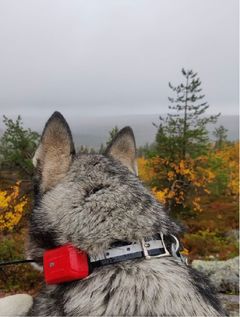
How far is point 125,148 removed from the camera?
126 inches

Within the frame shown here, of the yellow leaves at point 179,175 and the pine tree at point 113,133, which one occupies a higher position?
the pine tree at point 113,133

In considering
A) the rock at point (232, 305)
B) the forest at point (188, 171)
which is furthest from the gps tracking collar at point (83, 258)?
the forest at point (188, 171)

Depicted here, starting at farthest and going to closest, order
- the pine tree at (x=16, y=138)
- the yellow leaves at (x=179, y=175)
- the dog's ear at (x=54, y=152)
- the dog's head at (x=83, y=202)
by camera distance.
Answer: the yellow leaves at (x=179, y=175) → the pine tree at (x=16, y=138) → the dog's ear at (x=54, y=152) → the dog's head at (x=83, y=202)

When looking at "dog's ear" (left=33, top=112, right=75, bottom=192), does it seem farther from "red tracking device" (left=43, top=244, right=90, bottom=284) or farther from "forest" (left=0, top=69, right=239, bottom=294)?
"forest" (left=0, top=69, right=239, bottom=294)

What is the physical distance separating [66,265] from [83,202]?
17.1 inches

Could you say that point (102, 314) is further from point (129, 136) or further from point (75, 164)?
point (129, 136)

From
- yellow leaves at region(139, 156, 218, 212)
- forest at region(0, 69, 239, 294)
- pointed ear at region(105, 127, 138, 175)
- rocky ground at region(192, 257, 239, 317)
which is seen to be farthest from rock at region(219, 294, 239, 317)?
yellow leaves at region(139, 156, 218, 212)

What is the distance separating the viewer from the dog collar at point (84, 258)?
2.27 meters

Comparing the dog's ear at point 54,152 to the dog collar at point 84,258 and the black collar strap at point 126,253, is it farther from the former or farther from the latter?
the black collar strap at point 126,253

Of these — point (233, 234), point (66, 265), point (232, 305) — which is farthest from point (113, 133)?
point (66, 265)

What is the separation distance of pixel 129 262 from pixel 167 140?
26.5 meters

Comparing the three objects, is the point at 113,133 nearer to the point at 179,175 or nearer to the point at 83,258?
the point at 83,258

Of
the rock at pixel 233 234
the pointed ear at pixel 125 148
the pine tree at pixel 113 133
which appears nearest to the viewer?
the pointed ear at pixel 125 148

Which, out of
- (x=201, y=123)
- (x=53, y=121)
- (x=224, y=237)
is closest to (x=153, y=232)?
(x=53, y=121)
